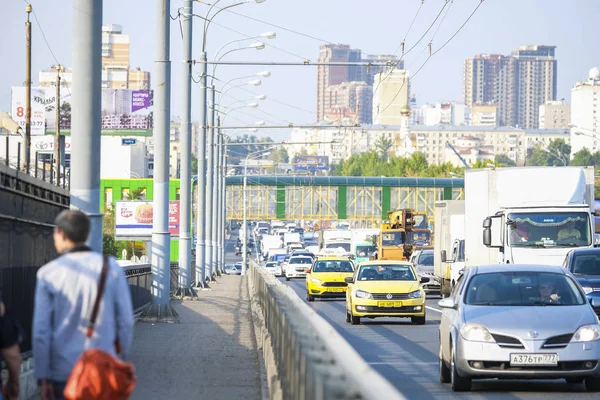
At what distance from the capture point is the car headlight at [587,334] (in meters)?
15.4

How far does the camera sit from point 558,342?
605 inches

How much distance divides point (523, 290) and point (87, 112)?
17.8 feet

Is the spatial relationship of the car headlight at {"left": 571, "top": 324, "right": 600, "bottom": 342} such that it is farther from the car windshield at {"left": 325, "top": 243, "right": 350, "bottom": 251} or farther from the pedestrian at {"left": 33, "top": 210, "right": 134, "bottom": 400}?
the car windshield at {"left": 325, "top": 243, "right": 350, "bottom": 251}

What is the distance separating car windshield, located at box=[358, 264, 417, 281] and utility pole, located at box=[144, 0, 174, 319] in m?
4.62

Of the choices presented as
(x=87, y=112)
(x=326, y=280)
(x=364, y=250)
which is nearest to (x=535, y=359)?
(x=87, y=112)

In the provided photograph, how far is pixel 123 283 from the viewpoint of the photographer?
26.0 feet

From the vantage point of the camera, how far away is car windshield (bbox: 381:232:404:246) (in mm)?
68750

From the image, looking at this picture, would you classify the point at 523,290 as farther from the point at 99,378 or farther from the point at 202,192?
the point at 202,192

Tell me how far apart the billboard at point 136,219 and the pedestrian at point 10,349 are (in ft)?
170

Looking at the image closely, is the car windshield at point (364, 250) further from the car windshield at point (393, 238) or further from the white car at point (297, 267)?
the car windshield at point (393, 238)

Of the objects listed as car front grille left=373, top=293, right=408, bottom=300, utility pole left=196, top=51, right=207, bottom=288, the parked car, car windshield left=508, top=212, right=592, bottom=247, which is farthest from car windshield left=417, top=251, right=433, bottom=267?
car front grille left=373, top=293, right=408, bottom=300

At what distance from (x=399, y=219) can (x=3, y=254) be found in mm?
56550

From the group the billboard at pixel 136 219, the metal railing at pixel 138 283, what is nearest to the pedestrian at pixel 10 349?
the metal railing at pixel 138 283

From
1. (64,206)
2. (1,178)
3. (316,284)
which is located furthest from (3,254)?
(316,284)
